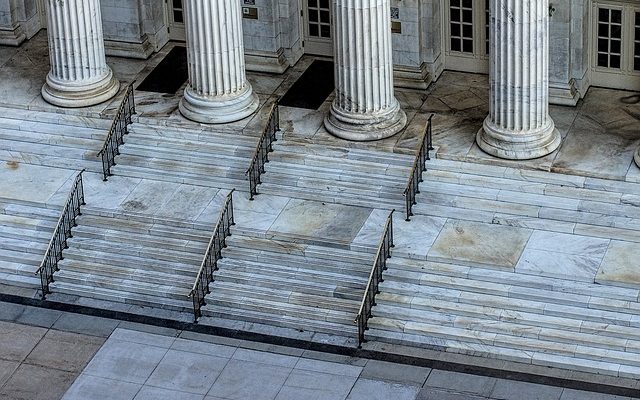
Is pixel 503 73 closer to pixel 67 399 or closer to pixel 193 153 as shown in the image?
pixel 193 153

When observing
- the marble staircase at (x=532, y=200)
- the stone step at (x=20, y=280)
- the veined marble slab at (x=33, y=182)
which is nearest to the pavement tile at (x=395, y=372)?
the marble staircase at (x=532, y=200)

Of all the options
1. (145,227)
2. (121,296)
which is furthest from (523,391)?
(145,227)

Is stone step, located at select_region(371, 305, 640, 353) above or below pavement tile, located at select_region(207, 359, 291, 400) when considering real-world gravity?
above

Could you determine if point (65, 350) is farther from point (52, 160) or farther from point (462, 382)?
point (462, 382)

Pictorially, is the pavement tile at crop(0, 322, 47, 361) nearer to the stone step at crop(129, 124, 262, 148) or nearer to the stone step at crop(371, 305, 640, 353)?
the stone step at crop(129, 124, 262, 148)

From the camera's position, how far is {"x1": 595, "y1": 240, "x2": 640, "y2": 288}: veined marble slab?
4200 cm

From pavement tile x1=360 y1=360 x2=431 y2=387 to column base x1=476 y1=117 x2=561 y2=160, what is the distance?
6.29 m

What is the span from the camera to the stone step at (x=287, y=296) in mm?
42906

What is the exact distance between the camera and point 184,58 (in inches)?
2004

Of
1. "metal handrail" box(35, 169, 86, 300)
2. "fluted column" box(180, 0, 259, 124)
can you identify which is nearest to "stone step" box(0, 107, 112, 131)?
"fluted column" box(180, 0, 259, 124)

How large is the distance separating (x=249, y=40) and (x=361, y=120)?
197 inches

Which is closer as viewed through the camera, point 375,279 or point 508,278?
point 508,278

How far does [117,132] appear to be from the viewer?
47844mm

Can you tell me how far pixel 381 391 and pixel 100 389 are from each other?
5.64 meters
